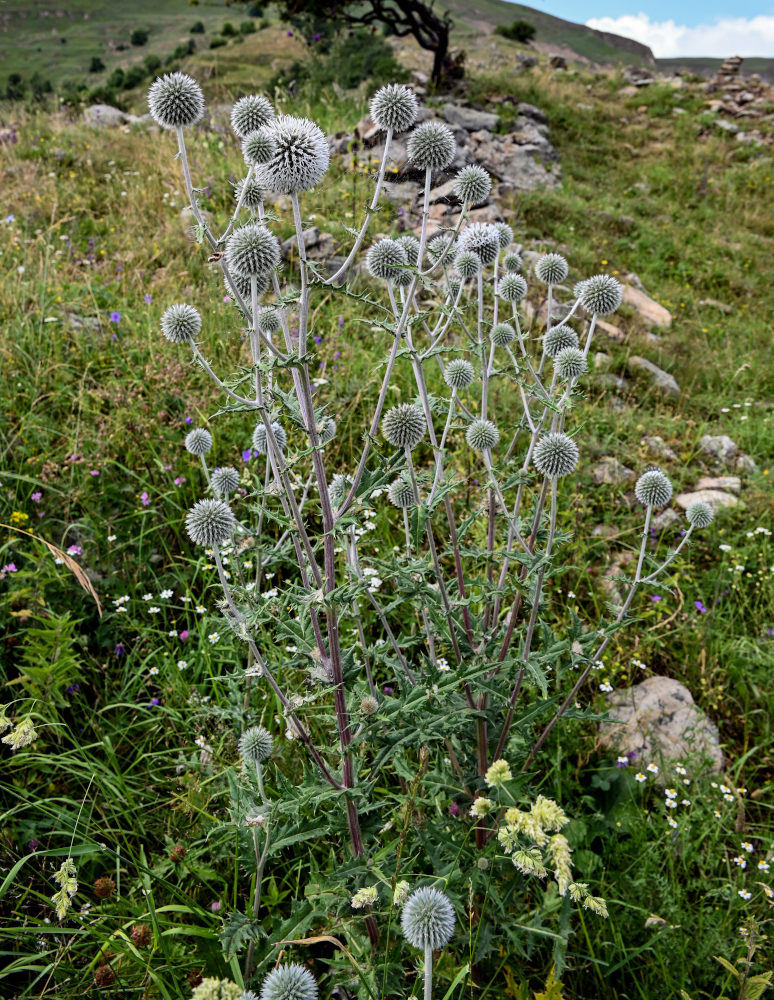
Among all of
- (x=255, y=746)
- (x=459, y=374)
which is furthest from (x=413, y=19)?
(x=255, y=746)

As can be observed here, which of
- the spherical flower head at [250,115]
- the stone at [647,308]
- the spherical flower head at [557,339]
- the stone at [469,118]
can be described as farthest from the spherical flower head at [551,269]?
the stone at [469,118]

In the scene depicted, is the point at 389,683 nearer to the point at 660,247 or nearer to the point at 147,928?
the point at 147,928

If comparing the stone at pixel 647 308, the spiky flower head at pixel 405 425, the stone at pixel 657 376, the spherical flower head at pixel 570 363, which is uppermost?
the spherical flower head at pixel 570 363

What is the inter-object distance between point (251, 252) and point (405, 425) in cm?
78

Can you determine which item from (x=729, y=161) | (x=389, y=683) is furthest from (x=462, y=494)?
(x=729, y=161)

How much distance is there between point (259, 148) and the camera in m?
1.80

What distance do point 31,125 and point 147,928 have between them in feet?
37.6

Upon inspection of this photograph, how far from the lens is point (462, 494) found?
3.89 metres

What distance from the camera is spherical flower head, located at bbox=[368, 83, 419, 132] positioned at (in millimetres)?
2236

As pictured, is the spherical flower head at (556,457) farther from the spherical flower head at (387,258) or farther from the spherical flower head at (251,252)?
the spherical flower head at (251,252)

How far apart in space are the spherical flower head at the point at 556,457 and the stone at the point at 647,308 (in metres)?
5.50

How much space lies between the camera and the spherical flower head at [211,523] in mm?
2191

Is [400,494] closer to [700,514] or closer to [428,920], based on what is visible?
[700,514]

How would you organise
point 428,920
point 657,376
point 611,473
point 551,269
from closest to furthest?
1. point 428,920
2. point 551,269
3. point 611,473
4. point 657,376
